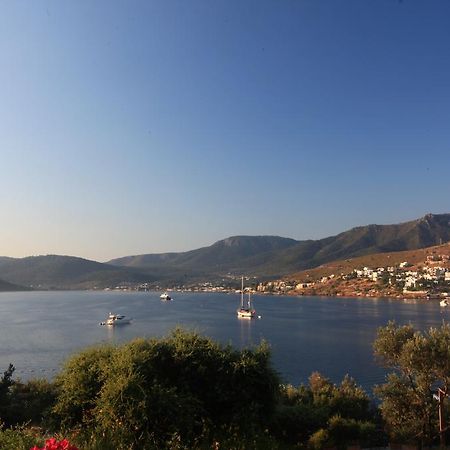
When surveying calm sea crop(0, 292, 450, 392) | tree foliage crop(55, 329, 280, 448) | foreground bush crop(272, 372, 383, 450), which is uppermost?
tree foliage crop(55, 329, 280, 448)

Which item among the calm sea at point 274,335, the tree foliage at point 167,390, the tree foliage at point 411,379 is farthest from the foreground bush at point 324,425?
the calm sea at point 274,335

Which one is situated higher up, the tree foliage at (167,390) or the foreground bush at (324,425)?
the tree foliage at (167,390)

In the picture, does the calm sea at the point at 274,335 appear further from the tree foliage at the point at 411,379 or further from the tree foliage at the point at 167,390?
the tree foliage at the point at 167,390

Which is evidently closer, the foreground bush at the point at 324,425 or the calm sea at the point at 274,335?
the foreground bush at the point at 324,425

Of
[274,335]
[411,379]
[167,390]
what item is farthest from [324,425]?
[274,335]

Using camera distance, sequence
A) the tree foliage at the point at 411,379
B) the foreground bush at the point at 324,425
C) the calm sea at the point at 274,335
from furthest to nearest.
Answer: the calm sea at the point at 274,335, the tree foliage at the point at 411,379, the foreground bush at the point at 324,425

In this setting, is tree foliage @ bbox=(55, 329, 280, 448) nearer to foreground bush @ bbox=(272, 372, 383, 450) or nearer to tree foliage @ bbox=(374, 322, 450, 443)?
foreground bush @ bbox=(272, 372, 383, 450)

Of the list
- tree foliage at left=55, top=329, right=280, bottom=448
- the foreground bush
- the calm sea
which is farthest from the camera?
the calm sea

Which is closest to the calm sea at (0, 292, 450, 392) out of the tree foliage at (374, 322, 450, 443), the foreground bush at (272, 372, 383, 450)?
the foreground bush at (272, 372, 383, 450)

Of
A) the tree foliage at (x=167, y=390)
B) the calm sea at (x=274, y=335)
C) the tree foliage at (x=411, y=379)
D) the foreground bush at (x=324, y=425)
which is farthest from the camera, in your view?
the calm sea at (x=274, y=335)

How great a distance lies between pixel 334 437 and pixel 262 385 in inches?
254

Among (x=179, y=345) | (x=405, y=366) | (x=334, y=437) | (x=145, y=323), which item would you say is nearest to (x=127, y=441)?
(x=179, y=345)

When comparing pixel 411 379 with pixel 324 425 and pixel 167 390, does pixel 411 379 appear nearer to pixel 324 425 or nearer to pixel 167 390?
pixel 324 425

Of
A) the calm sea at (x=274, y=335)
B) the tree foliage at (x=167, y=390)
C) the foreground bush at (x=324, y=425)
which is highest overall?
the tree foliage at (x=167, y=390)
